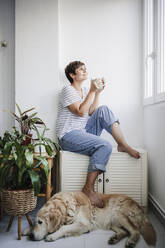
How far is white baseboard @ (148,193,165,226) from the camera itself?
1.70 meters

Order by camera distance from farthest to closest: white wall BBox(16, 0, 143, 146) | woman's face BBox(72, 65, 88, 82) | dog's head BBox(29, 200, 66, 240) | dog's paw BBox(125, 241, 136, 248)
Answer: white wall BBox(16, 0, 143, 146) < woman's face BBox(72, 65, 88, 82) < dog's head BBox(29, 200, 66, 240) < dog's paw BBox(125, 241, 136, 248)

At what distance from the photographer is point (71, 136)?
201 cm

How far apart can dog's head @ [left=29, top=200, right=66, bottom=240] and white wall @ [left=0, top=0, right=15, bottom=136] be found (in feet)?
3.83

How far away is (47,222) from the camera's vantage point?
1506mm

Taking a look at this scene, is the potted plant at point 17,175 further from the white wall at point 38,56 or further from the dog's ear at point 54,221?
the white wall at point 38,56

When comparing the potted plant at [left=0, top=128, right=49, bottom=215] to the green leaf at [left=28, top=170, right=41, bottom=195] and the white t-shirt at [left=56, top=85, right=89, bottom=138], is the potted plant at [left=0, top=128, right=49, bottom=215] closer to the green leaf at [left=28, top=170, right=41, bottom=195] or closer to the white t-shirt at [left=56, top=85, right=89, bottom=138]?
the green leaf at [left=28, top=170, right=41, bottom=195]

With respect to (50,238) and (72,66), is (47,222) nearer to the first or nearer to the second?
(50,238)

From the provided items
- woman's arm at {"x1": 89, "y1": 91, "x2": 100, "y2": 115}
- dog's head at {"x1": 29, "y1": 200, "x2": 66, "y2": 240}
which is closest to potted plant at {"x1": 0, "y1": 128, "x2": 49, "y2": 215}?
dog's head at {"x1": 29, "y1": 200, "x2": 66, "y2": 240}

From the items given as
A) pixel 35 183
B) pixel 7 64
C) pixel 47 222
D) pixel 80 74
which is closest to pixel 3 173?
pixel 35 183

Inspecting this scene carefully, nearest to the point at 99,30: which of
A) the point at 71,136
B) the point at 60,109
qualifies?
the point at 60,109

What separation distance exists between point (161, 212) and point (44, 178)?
984 millimetres

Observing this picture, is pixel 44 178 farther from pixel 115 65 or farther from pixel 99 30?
pixel 99 30

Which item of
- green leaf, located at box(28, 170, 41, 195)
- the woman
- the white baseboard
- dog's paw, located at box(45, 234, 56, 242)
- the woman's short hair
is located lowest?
dog's paw, located at box(45, 234, 56, 242)

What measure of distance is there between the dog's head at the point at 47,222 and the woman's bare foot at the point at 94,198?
0.29 meters
